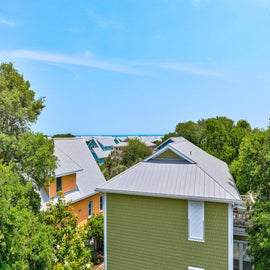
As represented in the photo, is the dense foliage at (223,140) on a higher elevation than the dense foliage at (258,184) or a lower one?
higher

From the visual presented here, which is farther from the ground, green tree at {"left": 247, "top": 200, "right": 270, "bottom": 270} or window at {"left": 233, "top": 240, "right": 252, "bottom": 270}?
green tree at {"left": 247, "top": 200, "right": 270, "bottom": 270}

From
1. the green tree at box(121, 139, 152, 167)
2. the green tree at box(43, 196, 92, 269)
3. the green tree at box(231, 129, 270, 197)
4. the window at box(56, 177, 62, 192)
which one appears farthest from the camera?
the green tree at box(121, 139, 152, 167)

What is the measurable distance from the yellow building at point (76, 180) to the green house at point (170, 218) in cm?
469

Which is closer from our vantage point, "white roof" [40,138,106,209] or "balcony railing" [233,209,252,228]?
"balcony railing" [233,209,252,228]

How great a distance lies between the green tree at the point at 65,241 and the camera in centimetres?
979

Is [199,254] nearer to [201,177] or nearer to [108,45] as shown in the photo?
[201,177]

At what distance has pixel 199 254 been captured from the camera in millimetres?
11156

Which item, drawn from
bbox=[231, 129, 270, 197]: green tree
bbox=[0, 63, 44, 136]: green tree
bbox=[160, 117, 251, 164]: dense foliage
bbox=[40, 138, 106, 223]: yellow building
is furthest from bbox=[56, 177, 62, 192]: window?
bbox=[160, 117, 251, 164]: dense foliage

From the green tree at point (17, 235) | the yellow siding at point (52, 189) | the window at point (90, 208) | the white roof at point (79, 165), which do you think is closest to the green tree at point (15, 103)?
the green tree at point (17, 235)

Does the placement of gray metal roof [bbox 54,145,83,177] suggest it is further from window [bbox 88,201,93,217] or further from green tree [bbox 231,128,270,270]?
green tree [bbox 231,128,270,270]

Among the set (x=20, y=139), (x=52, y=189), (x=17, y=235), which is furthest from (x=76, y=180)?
(x=17, y=235)

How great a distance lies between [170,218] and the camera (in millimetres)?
11781

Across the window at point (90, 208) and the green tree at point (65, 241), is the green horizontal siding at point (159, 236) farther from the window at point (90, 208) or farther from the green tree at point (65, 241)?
the window at point (90, 208)

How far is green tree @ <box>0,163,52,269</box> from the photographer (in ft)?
24.6
